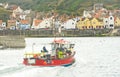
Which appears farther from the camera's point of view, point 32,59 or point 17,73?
point 32,59

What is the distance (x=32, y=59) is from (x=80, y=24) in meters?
118

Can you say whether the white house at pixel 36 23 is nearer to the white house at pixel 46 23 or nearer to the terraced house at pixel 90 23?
the white house at pixel 46 23

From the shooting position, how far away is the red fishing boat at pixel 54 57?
48844 mm

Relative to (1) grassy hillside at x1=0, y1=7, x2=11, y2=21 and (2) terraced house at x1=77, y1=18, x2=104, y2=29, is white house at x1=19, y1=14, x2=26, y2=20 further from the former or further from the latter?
(2) terraced house at x1=77, y1=18, x2=104, y2=29

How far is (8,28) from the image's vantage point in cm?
16688

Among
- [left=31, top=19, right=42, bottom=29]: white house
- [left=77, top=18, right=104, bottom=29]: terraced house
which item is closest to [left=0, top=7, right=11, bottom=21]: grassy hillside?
[left=31, top=19, right=42, bottom=29]: white house

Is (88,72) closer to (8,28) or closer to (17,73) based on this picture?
(17,73)

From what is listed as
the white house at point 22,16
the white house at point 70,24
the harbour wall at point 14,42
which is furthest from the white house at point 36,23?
the harbour wall at point 14,42

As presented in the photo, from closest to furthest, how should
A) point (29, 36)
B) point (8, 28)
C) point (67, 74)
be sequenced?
point (67, 74) < point (29, 36) < point (8, 28)

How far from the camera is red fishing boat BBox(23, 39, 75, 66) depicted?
48844mm

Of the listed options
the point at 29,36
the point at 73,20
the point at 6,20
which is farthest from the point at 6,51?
the point at 6,20

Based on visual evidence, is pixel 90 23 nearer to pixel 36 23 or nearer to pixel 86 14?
pixel 86 14

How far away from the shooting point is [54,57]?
4991 centimetres

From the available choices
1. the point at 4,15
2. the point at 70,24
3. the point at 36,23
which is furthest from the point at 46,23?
the point at 4,15
